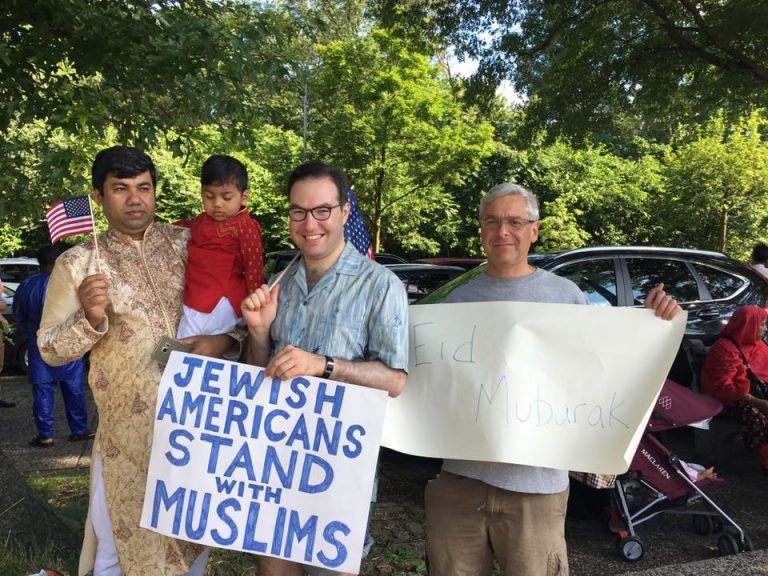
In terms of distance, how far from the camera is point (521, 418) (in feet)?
8.02

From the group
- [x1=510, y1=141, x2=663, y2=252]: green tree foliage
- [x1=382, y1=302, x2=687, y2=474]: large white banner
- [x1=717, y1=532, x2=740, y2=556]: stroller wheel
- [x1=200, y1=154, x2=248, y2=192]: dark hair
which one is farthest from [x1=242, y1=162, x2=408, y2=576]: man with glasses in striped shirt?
[x1=510, y1=141, x2=663, y2=252]: green tree foliage

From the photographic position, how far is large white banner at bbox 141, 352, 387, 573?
2215 mm

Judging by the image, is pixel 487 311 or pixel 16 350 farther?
pixel 16 350

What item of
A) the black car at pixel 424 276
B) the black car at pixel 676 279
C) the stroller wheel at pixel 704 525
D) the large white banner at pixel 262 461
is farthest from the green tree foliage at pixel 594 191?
the large white banner at pixel 262 461

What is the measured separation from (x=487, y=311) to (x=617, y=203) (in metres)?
23.0

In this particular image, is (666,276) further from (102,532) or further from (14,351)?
(14,351)

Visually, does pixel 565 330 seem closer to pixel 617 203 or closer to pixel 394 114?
pixel 394 114

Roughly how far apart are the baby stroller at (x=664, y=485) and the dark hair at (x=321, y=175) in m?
2.99

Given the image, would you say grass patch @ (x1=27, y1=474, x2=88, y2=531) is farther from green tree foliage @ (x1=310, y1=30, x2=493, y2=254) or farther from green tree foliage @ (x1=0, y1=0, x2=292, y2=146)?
green tree foliage @ (x1=310, y1=30, x2=493, y2=254)

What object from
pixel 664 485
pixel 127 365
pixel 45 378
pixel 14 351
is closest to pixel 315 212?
pixel 127 365

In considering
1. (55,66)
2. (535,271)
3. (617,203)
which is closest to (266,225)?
(617,203)

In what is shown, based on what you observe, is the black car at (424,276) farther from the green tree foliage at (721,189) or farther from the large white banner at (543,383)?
the green tree foliage at (721,189)

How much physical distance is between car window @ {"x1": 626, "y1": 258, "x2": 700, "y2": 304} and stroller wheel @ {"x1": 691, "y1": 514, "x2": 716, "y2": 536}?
2491 mm

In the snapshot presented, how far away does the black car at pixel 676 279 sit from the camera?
21.5 ft
